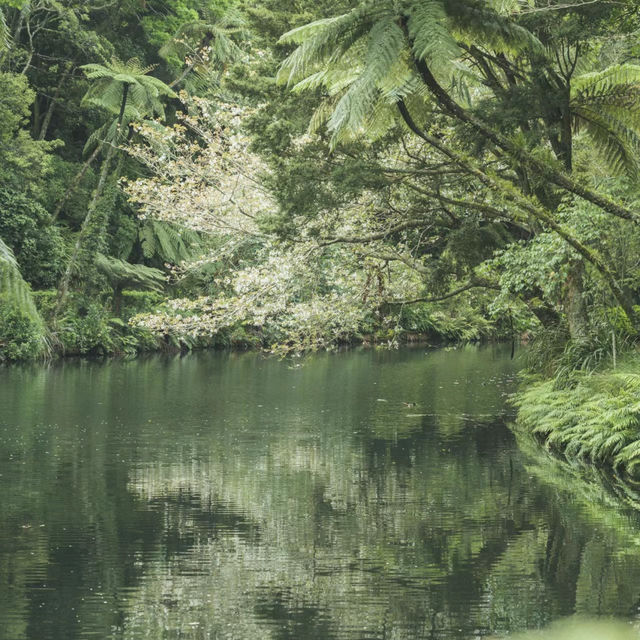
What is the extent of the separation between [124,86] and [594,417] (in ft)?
63.8

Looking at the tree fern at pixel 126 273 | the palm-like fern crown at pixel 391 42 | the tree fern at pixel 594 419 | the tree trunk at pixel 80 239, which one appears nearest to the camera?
the palm-like fern crown at pixel 391 42

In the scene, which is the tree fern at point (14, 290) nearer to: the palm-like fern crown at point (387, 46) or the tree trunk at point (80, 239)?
the palm-like fern crown at point (387, 46)

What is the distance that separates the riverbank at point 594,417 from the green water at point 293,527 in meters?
0.52

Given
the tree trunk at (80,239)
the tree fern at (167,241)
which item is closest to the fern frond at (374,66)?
the tree trunk at (80,239)

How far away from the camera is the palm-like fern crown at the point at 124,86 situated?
27656 millimetres

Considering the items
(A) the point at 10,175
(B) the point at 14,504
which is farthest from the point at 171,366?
(B) the point at 14,504

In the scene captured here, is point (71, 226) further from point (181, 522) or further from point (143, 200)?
point (181, 522)

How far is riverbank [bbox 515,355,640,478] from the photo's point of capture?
1214cm

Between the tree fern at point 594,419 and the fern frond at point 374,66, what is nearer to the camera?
the fern frond at point 374,66

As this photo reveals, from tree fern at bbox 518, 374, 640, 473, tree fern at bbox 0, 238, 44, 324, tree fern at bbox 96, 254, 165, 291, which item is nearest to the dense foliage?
tree fern at bbox 0, 238, 44, 324

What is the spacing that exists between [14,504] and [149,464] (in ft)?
9.07

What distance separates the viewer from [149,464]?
41.5 ft

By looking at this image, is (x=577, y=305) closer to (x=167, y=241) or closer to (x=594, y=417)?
(x=594, y=417)

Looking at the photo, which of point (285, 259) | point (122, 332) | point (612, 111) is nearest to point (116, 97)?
point (122, 332)
